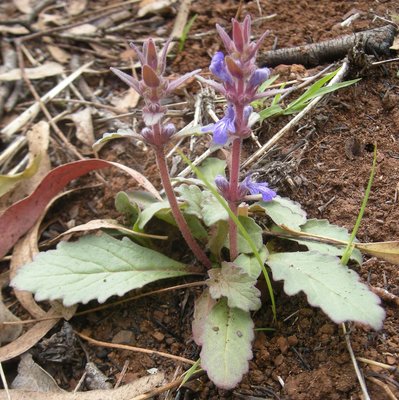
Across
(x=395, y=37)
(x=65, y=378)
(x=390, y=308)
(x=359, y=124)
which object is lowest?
(x=65, y=378)

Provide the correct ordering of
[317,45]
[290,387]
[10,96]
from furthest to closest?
[10,96], [317,45], [290,387]

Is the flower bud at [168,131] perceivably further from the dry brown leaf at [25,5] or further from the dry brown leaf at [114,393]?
the dry brown leaf at [25,5]

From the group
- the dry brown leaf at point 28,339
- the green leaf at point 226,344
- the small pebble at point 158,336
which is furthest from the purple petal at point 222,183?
the dry brown leaf at point 28,339

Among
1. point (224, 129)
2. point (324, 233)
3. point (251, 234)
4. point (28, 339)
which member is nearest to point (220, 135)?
point (224, 129)

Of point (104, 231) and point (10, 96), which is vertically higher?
point (10, 96)

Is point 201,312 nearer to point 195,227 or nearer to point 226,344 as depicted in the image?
point 226,344

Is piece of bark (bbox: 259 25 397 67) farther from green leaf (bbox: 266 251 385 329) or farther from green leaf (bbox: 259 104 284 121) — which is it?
green leaf (bbox: 266 251 385 329)

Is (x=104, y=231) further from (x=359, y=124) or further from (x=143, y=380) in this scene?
(x=359, y=124)

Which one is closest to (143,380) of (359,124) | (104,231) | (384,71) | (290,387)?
(290,387)
